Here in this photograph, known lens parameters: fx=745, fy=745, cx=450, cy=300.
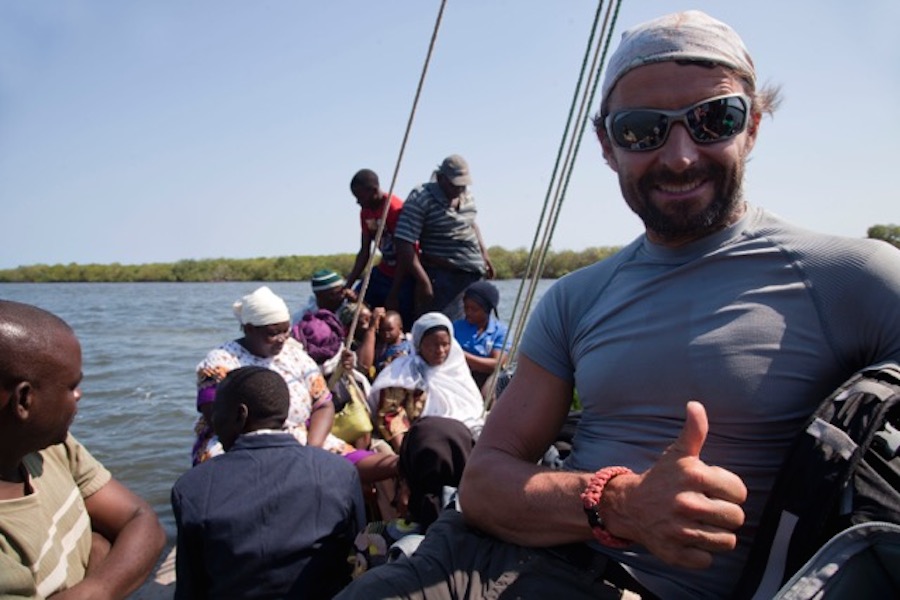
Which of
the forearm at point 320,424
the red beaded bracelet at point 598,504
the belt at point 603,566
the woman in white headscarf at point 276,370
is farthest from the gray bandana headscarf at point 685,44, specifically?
the forearm at point 320,424

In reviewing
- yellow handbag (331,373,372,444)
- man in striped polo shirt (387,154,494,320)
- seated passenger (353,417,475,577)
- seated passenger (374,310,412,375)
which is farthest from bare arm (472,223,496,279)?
seated passenger (353,417,475,577)

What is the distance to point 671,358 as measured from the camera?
1.41 m

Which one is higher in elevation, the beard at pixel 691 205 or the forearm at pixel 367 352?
the beard at pixel 691 205

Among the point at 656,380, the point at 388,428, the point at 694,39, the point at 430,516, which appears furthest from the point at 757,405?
the point at 388,428

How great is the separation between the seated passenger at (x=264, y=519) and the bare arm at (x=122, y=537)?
0.68 feet

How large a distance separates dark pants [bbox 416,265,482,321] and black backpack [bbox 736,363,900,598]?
4.41 m

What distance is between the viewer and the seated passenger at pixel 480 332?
5.14 m

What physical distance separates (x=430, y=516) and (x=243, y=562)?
1.99ft

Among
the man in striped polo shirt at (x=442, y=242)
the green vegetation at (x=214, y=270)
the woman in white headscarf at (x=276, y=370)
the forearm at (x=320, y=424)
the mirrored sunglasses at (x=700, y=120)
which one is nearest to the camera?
the mirrored sunglasses at (x=700, y=120)

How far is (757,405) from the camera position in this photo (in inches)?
52.8

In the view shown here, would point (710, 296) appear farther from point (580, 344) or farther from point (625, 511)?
point (625, 511)

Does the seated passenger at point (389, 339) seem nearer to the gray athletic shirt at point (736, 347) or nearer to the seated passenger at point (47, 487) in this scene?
the seated passenger at point (47, 487)

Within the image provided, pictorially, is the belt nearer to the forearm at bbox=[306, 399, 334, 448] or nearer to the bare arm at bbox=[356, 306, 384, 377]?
the forearm at bbox=[306, 399, 334, 448]

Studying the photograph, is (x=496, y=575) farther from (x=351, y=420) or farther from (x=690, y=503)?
(x=351, y=420)
